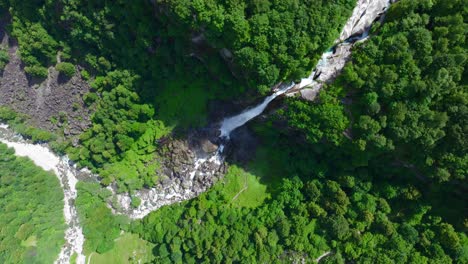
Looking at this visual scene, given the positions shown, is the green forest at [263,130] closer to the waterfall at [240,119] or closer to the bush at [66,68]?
the bush at [66,68]

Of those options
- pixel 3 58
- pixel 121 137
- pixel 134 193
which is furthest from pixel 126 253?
pixel 3 58

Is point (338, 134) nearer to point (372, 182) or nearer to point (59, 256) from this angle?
point (372, 182)

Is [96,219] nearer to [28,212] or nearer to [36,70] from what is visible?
[28,212]

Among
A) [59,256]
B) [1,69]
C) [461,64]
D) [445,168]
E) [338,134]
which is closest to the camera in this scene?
[461,64]

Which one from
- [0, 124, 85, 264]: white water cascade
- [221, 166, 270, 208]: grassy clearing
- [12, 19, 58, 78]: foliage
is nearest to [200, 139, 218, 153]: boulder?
[221, 166, 270, 208]: grassy clearing

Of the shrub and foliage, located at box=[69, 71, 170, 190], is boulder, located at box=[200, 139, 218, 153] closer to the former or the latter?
foliage, located at box=[69, 71, 170, 190]

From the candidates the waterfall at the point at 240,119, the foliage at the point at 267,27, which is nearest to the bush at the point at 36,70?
the foliage at the point at 267,27

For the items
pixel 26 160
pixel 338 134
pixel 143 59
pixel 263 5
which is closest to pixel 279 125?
pixel 338 134
